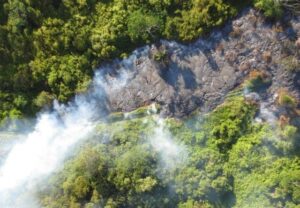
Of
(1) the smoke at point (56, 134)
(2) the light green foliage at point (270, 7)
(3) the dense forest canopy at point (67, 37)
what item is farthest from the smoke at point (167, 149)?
(2) the light green foliage at point (270, 7)

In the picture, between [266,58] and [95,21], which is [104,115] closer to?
[95,21]

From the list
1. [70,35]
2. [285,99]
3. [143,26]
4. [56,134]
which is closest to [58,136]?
[56,134]

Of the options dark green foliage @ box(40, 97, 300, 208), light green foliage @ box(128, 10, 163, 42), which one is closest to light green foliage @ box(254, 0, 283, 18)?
dark green foliage @ box(40, 97, 300, 208)

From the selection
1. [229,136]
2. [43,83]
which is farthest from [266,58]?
[43,83]

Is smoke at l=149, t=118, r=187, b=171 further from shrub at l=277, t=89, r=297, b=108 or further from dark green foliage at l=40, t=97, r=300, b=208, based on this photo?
shrub at l=277, t=89, r=297, b=108

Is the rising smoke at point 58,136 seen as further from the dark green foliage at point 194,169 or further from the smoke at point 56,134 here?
the dark green foliage at point 194,169

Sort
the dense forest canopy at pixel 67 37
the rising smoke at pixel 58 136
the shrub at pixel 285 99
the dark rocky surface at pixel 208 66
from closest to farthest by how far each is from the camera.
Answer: the shrub at pixel 285 99
the dark rocky surface at pixel 208 66
the dense forest canopy at pixel 67 37
the rising smoke at pixel 58 136
